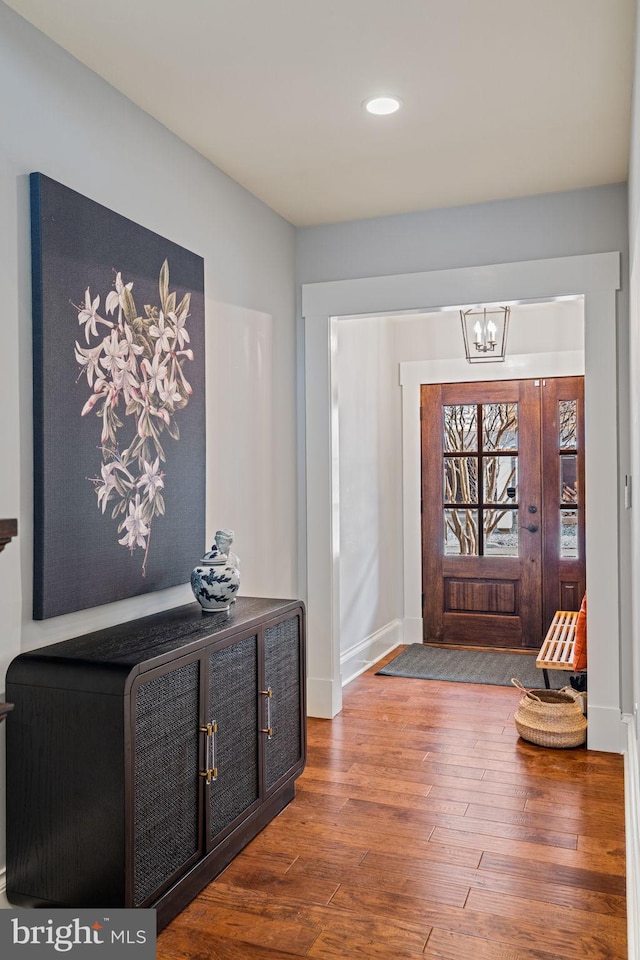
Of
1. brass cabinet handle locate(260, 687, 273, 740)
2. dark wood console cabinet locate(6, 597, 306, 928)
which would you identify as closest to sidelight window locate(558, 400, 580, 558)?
brass cabinet handle locate(260, 687, 273, 740)

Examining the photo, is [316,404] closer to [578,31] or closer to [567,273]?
[567,273]

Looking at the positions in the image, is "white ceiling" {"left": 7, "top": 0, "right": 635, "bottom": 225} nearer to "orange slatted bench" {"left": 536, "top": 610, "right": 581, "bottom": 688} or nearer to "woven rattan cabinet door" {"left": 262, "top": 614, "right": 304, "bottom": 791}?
"woven rattan cabinet door" {"left": 262, "top": 614, "right": 304, "bottom": 791}

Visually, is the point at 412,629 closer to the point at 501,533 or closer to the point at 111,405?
the point at 501,533

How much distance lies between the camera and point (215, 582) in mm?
2799

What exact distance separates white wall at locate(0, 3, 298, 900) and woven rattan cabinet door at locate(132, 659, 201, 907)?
41 cm

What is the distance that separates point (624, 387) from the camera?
3523mm

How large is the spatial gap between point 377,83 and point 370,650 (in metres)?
3.57

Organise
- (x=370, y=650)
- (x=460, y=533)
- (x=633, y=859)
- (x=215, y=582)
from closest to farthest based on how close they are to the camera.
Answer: (x=633, y=859), (x=215, y=582), (x=370, y=650), (x=460, y=533)

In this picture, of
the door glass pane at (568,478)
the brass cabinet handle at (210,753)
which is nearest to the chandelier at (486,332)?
the door glass pane at (568,478)

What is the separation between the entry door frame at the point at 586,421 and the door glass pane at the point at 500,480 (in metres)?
1.90

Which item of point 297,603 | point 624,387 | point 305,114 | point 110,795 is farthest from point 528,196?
point 110,795

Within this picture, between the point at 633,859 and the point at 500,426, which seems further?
the point at 500,426

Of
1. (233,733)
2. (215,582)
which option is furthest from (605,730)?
(215,582)

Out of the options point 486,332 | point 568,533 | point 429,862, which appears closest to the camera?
point 429,862
